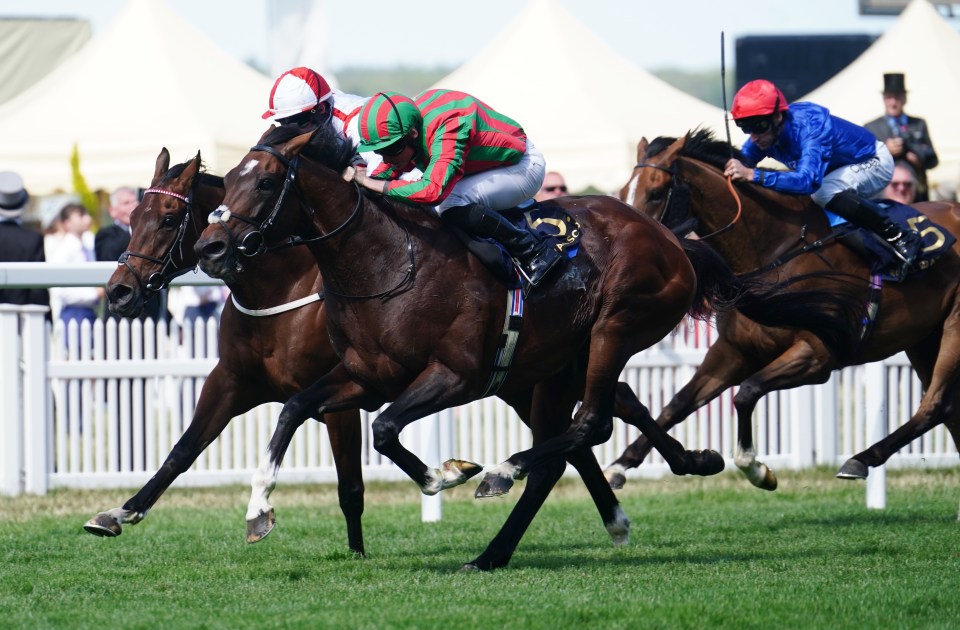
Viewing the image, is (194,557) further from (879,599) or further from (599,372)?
(879,599)

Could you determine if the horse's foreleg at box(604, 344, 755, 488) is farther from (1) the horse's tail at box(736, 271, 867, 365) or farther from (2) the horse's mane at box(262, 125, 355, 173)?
(2) the horse's mane at box(262, 125, 355, 173)

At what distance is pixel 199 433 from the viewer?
22.0 ft

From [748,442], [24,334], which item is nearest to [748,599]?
[748,442]

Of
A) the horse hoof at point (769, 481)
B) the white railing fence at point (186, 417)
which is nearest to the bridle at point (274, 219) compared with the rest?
the horse hoof at point (769, 481)

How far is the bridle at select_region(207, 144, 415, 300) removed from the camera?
19.0 feet

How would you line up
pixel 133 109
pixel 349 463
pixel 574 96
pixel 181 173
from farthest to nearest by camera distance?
pixel 574 96 → pixel 133 109 → pixel 349 463 → pixel 181 173

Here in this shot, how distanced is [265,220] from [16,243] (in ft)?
17.4

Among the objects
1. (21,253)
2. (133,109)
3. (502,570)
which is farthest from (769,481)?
(133,109)

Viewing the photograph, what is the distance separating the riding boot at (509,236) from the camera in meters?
6.19

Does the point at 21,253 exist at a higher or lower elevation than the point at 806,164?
lower

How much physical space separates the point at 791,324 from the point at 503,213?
1742 millimetres

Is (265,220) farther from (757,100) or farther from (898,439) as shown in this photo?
(898,439)

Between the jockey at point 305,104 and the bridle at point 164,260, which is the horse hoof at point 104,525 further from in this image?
the jockey at point 305,104

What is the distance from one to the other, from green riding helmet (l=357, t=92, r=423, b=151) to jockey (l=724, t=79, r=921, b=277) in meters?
1.98
